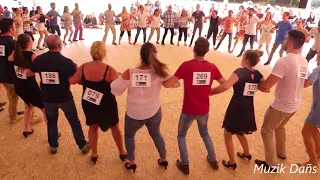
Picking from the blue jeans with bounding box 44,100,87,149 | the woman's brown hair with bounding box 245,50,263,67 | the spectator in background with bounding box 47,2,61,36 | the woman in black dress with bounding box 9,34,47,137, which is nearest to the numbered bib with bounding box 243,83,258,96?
the woman's brown hair with bounding box 245,50,263,67

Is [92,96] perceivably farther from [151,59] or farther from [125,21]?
[125,21]

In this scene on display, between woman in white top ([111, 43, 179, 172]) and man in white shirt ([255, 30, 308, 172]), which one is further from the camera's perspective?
man in white shirt ([255, 30, 308, 172])

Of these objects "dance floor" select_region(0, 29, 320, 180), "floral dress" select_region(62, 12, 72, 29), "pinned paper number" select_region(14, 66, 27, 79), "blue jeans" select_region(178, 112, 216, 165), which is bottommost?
"dance floor" select_region(0, 29, 320, 180)

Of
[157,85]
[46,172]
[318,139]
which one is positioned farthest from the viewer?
[318,139]

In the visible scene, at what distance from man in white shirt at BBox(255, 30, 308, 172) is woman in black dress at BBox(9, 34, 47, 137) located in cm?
252

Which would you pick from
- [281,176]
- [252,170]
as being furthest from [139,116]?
[281,176]

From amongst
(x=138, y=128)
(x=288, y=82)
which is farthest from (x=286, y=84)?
(x=138, y=128)

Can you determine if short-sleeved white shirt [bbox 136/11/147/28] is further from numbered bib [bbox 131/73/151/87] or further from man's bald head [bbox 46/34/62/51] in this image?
numbered bib [bbox 131/73/151/87]

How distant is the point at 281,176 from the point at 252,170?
299 millimetres

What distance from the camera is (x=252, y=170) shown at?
2658mm

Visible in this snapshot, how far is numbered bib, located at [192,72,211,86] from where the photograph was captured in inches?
85.2

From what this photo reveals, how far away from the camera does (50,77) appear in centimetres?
236

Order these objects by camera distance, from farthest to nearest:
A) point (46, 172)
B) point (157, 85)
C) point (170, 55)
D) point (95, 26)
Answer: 1. point (95, 26)
2. point (170, 55)
3. point (46, 172)
4. point (157, 85)

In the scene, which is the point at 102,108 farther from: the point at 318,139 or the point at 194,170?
the point at 318,139
